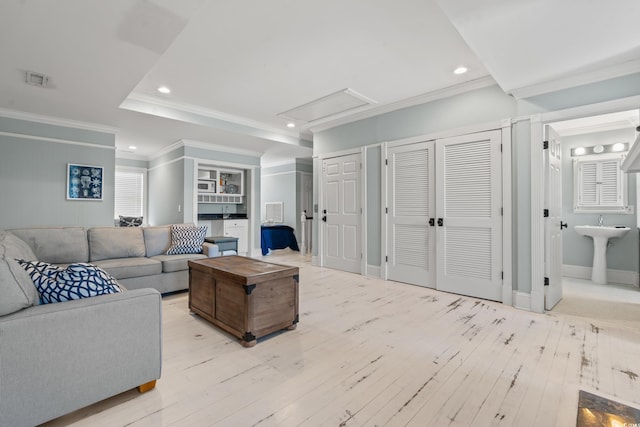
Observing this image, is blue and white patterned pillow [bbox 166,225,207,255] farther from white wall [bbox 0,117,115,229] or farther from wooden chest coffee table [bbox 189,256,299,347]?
white wall [bbox 0,117,115,229]

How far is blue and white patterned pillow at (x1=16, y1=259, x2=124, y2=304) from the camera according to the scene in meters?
1.50

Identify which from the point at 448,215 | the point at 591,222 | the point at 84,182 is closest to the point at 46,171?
the point at 84,182

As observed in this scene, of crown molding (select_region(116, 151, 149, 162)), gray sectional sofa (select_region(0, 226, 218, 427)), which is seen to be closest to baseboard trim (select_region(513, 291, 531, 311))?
gray sectional sofa (select_region(0, 226, 218, 427))

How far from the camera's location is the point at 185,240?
12.9ft

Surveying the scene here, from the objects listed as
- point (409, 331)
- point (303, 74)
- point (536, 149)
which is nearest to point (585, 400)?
point (409, 331)

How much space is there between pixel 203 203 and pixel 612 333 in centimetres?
695

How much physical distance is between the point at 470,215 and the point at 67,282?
146 inches

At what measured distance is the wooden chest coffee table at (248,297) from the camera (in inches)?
89.0

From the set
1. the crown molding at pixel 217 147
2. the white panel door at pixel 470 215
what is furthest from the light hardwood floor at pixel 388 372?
the crown molding at pixel 217 147

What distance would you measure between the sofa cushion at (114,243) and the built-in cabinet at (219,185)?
2.90 metres

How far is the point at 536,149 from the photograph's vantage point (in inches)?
120

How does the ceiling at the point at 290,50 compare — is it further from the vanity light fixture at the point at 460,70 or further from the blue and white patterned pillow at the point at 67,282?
the blue and white patterned pillow at the point at 67,282

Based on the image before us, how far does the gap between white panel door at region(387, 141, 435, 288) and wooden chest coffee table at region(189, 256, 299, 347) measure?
2108mm

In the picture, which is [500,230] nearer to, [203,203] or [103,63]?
[103,63]
